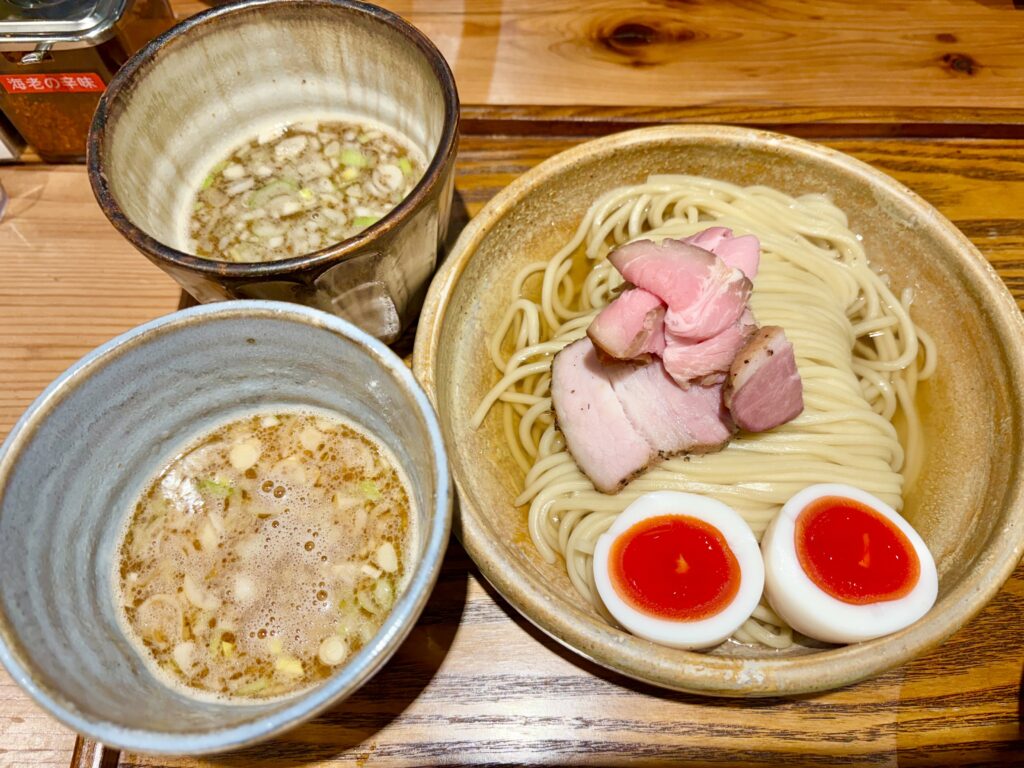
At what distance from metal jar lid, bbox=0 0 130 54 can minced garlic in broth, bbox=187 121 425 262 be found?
1.74 ft

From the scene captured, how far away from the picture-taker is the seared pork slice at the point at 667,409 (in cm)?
163

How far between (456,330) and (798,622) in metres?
0.99

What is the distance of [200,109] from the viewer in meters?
1.82

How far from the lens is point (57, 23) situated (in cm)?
195

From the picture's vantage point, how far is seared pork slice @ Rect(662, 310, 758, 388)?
156 centimetres

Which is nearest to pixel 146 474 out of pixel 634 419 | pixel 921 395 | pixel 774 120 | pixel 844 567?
pixel 634 419

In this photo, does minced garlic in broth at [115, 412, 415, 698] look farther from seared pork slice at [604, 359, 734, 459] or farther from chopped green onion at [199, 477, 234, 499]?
seared pork slice at [604, 359, 734, 459]

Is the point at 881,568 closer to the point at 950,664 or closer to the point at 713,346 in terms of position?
the point at 950,664

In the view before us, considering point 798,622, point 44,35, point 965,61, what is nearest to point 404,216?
point 798,622

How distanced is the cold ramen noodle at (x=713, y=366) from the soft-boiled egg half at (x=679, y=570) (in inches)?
3.8

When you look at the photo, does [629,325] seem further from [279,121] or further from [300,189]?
[279,121]

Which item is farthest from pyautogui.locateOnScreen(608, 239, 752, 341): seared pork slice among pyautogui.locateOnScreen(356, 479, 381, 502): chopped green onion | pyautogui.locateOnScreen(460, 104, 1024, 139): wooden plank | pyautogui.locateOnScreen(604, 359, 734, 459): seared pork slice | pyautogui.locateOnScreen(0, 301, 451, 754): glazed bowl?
pyautogui.locateOnScreen(460, 104, 1024, 139): wooden plank

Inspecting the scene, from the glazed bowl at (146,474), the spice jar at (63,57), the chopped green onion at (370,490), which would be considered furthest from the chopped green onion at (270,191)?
the chopped green onion at (370,490)

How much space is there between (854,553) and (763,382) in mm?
396
